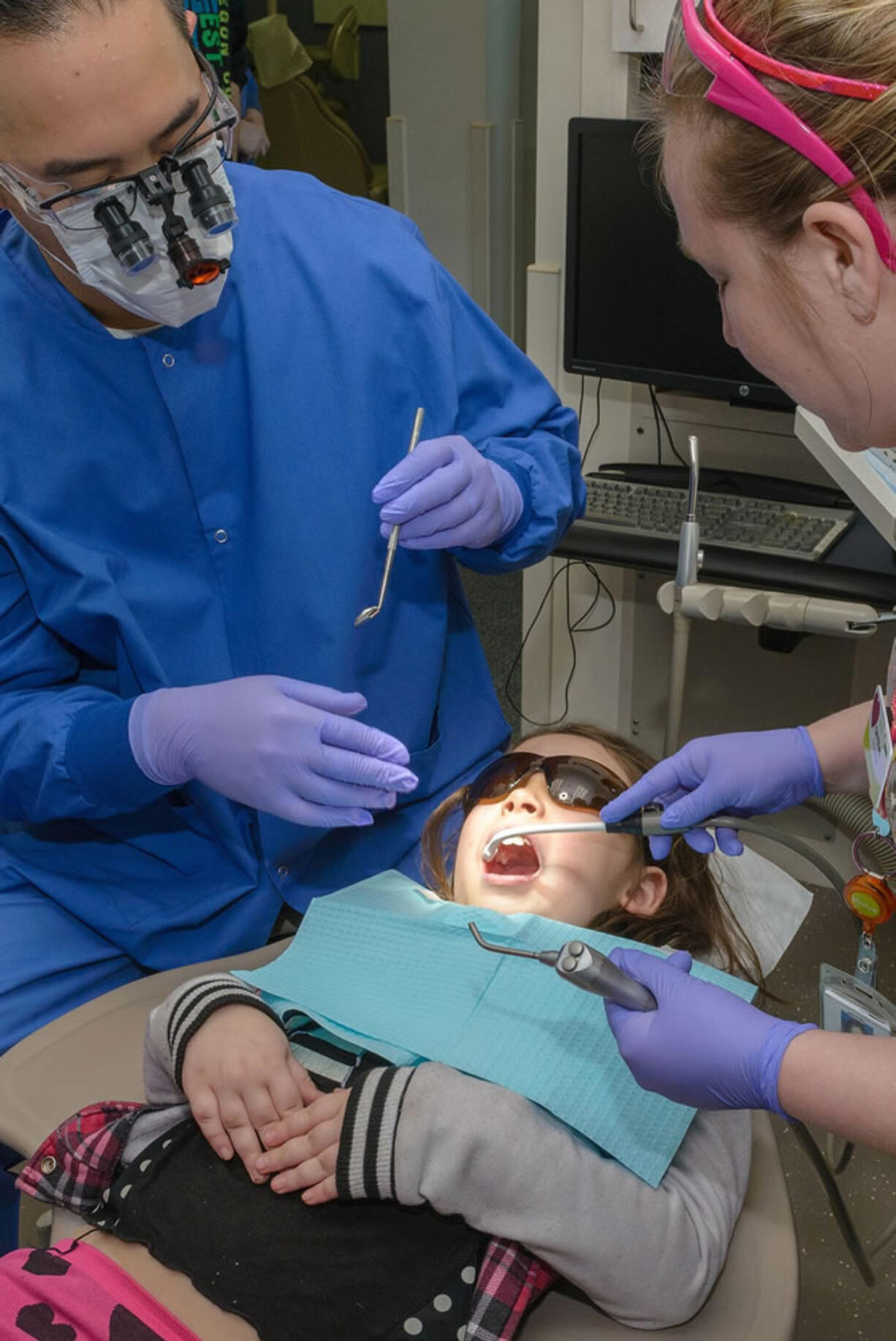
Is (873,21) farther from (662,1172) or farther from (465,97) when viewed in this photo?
(465,97)

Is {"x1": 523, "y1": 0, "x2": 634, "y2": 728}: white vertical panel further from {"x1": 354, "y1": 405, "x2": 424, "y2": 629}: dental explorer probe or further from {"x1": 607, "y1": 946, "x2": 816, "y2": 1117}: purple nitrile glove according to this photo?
{"x1": 607, "y1": 946, "x2": 816, "y2": 1117}: purple nitrile glove

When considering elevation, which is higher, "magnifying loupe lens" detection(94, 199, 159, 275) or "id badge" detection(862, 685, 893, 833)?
"magnifying loupe lens" detection(94, 199, 159, 275)

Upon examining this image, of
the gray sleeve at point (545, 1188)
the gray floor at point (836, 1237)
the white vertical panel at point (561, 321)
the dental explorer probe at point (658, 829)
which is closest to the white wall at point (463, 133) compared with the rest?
Result: the white vertical panel at point (561, 321)

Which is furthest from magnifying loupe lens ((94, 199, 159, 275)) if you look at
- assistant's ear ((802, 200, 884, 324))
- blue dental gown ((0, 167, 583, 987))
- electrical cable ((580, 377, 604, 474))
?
electrical cable ((580, 377, 604, 474))

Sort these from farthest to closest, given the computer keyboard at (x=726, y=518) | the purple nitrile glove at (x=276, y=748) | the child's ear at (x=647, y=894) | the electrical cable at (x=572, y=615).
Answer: the electrical cable at (x=572, y=615) < the computer keyboard at (x=726, y=518) < the child's ear at (x=647, y=894) < the purple nitrile glove at (x=276, y=748)

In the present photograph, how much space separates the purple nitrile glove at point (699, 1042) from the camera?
1035mm

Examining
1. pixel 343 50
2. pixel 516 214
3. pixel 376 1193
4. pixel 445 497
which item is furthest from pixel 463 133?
pixel 376 1193

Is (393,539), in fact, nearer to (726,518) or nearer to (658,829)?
(658,829)

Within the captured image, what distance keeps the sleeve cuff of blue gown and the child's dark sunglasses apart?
386mm

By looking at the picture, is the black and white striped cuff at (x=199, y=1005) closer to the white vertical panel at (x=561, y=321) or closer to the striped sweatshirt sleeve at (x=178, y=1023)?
the striped sweatshirt sleeve at (x=178, y=1023)

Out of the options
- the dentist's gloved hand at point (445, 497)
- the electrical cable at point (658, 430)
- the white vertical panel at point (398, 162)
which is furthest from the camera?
the white vertical panel at point (398, 162)

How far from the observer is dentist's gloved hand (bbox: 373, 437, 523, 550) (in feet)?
4.82

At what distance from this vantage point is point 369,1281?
3.71ft

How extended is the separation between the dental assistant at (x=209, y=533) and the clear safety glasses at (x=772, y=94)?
1.95ft
